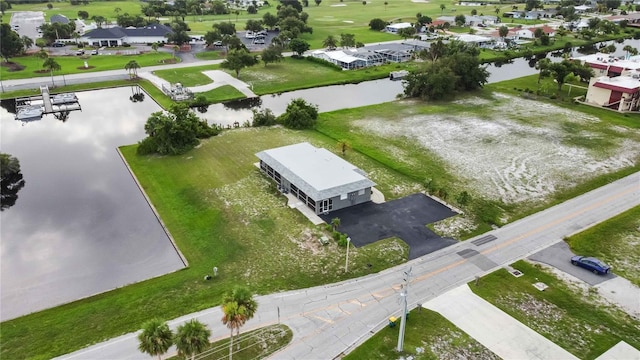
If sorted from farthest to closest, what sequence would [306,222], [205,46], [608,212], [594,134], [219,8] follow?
[219,8]
[205,46]
[594,134]
[608,212]
[306,222]

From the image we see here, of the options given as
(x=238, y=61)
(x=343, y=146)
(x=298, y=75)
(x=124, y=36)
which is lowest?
(x=343, y=146)

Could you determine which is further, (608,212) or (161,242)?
(608,212)

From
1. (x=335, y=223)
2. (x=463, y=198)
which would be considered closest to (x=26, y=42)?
(x=335, y=223)

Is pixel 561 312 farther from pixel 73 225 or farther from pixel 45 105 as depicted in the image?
pixel 45 105

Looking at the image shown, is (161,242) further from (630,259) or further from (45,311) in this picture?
(630,259)

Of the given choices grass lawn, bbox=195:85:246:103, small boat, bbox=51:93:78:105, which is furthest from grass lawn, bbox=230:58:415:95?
small boat, bbox=51:93:78:105

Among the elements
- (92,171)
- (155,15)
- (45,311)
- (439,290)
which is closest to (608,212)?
(439,290)

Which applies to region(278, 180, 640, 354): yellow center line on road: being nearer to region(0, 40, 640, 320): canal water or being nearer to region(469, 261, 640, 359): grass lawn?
region(469, 261, 640, 359): grass lawn
